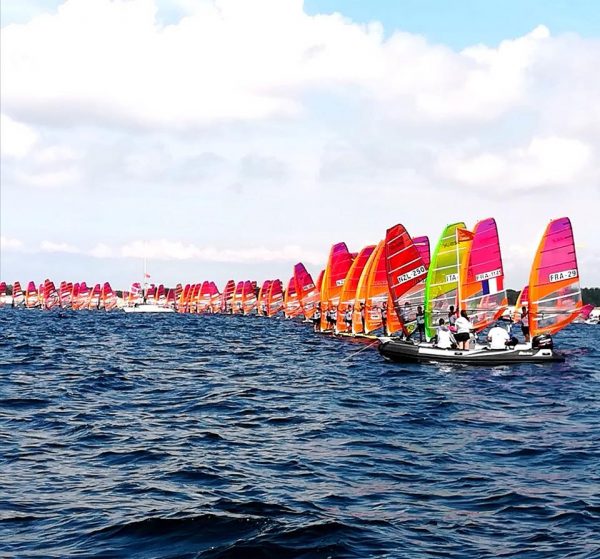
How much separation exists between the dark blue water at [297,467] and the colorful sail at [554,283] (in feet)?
24.9

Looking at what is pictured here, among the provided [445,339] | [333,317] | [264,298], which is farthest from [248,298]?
[445,339]

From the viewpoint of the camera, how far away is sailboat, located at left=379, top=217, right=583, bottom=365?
28750 mm

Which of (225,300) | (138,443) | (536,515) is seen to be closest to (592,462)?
(536,515)

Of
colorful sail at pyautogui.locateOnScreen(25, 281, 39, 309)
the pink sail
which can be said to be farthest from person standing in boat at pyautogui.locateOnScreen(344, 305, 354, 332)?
colorful sail at pyautogui.locateOnScreen(25, 281, 39, 309)

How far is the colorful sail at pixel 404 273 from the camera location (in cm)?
3566

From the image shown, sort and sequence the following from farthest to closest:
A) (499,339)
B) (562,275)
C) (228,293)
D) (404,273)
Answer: (228,293), (404,273), (562,275), (499,339)

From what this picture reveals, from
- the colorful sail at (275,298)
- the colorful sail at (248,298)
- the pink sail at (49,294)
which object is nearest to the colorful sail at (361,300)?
the colorful sail at (275,298)

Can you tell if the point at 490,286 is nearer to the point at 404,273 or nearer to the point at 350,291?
the point at 404,273

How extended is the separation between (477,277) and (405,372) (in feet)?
31.1

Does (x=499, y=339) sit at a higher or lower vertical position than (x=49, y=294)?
lower

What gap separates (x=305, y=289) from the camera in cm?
7456

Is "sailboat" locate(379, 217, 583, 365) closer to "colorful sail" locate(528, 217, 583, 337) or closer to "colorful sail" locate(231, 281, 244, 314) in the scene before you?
"colorful sail" locate(528, 217, 583, 337)

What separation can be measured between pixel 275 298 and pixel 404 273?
7045 cm

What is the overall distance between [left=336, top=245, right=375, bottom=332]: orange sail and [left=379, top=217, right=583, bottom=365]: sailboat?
15147 millimetres
